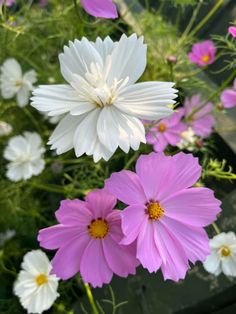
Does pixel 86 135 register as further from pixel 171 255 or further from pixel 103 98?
pixel 171 255

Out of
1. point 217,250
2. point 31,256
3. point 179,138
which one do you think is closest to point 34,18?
point 179,138

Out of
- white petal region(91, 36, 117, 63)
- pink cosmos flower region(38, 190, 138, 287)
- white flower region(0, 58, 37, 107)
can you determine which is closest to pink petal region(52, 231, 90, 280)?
pink cosmos flower region(38, 190, 138, 287)

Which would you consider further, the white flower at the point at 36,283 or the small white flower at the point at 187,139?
the small white flower at the point at 187,139

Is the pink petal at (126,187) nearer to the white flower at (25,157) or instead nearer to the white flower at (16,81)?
the white flower at (25,157)

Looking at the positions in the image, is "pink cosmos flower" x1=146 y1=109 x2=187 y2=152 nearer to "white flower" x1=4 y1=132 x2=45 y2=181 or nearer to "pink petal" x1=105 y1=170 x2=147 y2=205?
"white flower" x1=4 y1=132 x2=45 y2=181

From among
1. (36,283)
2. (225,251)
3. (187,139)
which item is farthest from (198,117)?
(36,283)

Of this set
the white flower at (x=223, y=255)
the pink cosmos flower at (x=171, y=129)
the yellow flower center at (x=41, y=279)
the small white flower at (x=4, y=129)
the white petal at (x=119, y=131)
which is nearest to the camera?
the white petal at (x=119, y=131)

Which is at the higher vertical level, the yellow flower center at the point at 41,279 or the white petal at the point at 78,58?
the white petal at the point at 78,58

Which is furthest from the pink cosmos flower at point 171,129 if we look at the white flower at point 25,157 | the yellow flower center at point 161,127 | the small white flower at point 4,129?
the small white flower at point 4,129
